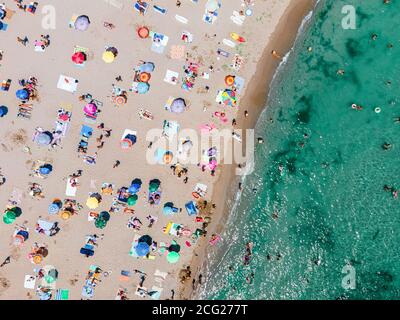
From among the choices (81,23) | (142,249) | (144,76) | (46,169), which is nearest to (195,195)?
(142,249)

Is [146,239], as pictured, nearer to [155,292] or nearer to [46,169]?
[155,292]

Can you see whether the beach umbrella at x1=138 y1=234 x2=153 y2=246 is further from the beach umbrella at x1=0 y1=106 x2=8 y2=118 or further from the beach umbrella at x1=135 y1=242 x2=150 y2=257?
the beach umbrella at x1=0 y1=106 x2=8 y2=118

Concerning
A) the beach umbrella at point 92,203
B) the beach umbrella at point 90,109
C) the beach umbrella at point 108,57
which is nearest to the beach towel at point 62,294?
the beach umbrella at point 92,203

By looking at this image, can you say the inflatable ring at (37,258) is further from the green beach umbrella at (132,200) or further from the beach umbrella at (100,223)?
the green beach umbrella at (132,200)

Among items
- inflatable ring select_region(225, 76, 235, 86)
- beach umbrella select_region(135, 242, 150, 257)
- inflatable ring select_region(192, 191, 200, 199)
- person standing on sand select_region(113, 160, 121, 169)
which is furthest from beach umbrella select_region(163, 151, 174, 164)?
inflatable ring select_region(225, 76, 235, 86)
